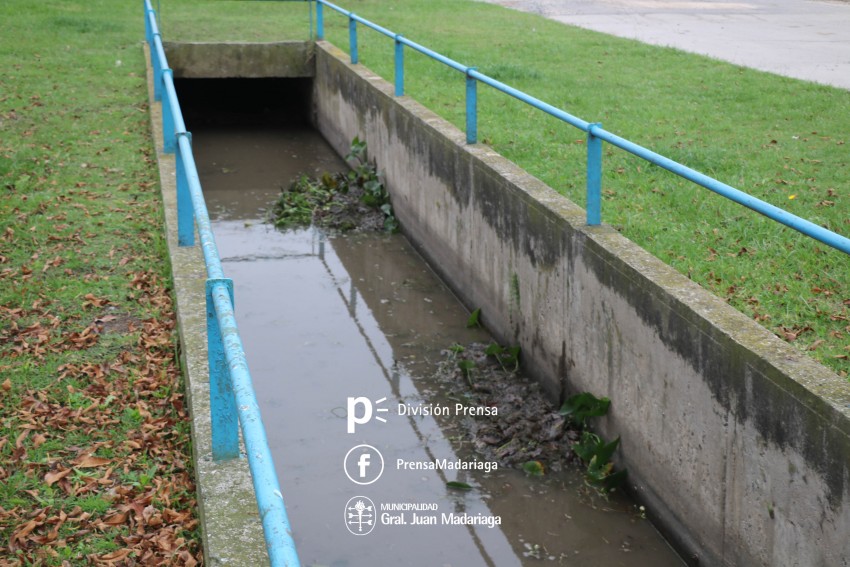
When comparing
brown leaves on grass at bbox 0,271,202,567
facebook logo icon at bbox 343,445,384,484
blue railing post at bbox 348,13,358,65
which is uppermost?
blue railing post at bbox 348,13,358,65

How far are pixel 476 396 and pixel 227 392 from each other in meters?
3.75

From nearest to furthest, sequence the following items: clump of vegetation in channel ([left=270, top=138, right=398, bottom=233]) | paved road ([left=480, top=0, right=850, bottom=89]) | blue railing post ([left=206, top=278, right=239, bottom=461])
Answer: blue railing post ([left=206, top=278, right=239, bottom=461]) → clump of vegetation in channel ([left=270, top=138, right=398, bottom=233]) → paved road ([left=480, top=0, right=850, bottom=89])

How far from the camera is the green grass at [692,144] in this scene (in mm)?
6668

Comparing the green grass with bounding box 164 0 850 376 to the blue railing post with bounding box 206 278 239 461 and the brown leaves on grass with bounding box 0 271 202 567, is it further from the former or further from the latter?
the brown leaves on grass with bounding box 0 271 202 567

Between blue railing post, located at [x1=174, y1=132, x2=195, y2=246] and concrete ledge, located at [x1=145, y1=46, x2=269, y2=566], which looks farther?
blue railing post, located at [x1=174, y1=132, x2=195, y2=246]

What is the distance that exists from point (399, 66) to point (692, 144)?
11.5ft

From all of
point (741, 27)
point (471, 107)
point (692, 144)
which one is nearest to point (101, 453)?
point (471, 107)

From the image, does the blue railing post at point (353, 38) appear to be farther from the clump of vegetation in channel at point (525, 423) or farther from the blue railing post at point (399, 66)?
the clump of vegetation in channel at point (525, 423)

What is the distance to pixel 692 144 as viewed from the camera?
1012cm

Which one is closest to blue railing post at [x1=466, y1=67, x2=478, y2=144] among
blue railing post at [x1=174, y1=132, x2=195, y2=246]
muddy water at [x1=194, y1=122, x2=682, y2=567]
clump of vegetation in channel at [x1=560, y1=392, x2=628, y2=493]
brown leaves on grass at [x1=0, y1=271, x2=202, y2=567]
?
muddy water at [x1=194, y1=122, x2=682, y2=567]

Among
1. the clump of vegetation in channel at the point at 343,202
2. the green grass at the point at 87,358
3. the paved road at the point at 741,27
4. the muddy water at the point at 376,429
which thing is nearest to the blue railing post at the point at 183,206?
the green grass at the point at 87,358

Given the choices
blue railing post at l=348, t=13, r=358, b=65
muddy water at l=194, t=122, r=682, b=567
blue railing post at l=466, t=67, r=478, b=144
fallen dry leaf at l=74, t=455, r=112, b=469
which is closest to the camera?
fallen dry leaf at l=74, t=455, r=112, b=469

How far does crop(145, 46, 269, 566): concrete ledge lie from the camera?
3.91 m

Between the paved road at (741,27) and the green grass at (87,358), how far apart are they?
8.85m
